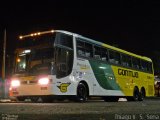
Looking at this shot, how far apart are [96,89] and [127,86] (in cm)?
520

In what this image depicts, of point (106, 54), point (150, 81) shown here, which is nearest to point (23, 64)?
point (106, 54)

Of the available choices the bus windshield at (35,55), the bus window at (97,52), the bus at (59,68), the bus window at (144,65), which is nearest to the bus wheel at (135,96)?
the bus window at (144,65)

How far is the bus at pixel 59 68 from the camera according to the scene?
56.0 ft

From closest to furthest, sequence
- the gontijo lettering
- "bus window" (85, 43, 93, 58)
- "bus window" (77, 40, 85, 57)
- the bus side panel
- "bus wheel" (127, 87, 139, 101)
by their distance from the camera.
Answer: "bus window" (77, 40, 85, 57)
"bus window" (85, 43, 93, 58)
the bus side panel
the gontijo lettering
"bus wheel" (127, 87, 139, 101)

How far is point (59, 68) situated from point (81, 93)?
2060 millimetres

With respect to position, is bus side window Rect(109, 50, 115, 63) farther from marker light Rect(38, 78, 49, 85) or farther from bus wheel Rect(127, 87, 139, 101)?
marker light Rect(38, 78, 49, 85)

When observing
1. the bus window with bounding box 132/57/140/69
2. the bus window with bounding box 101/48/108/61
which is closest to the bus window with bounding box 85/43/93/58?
the bus window with bounding box 101/48/108/61

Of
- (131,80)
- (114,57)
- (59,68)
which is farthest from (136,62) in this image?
(59,68)

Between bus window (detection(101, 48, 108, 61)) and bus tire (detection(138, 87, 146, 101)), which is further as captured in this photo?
bus tire (detection(138, 87, 146, 101))

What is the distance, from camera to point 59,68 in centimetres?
1712

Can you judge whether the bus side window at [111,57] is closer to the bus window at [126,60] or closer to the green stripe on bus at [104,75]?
the green stripe on bus at [104,75]

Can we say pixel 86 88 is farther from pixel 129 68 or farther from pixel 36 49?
pixel 129 68

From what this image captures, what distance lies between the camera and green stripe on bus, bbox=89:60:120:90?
2038cm

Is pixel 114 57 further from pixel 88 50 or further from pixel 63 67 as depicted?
pixel 63 67
